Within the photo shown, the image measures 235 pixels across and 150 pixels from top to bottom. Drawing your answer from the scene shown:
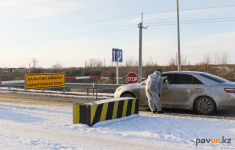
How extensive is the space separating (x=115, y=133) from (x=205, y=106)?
4151 mm

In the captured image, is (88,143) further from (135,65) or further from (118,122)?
(135,65)

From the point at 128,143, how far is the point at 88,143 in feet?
2.95

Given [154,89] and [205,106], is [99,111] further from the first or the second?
[205,106]

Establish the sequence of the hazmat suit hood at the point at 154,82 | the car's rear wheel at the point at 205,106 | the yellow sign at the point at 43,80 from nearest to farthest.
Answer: the car's rear wheel at the point at 205,106 < the hazmat suit hood at the point at 154,82 < the yellow sign at the point at 43,80

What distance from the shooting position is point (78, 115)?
723cm

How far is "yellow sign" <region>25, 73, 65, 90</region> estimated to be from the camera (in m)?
12.1

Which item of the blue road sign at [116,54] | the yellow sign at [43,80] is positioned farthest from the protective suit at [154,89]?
the blue road sign at [116,54]

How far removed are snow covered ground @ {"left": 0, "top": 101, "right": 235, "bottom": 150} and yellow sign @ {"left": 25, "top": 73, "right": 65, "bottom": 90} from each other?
3997 mm

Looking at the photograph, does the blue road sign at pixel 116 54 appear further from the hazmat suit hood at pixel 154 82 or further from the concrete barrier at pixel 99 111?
the concrete barrier at pixel 99 111

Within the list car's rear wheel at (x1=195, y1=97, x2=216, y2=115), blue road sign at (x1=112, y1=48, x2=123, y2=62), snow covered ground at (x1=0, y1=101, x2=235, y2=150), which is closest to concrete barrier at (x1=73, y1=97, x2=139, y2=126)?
snow covered ground at (x1=0, y1=101, x2=235, y2=150)

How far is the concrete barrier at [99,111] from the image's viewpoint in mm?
6986

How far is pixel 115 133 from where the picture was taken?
6.27 meters

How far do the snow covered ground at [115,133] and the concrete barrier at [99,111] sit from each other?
7.1 inches

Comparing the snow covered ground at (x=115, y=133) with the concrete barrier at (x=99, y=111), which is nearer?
the snow covered ground at (x=115, y=133)
